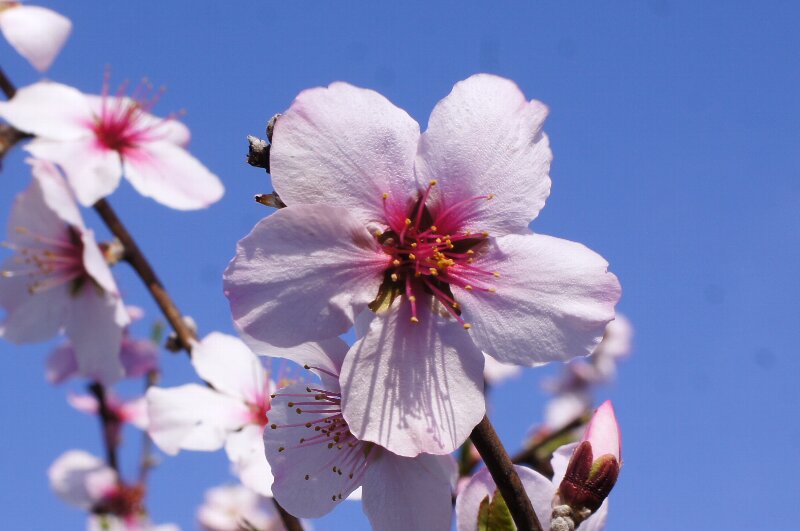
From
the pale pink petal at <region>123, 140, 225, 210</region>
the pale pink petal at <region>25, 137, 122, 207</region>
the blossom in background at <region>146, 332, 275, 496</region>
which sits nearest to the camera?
the blossom in background at <region>146, 332, 275, 496</region>

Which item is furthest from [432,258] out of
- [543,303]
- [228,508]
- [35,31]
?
[228,508]

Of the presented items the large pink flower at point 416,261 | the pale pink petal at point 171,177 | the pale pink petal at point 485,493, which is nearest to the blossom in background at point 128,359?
the pale pink petal at point 171,177

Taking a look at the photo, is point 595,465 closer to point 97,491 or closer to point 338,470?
point 338,470

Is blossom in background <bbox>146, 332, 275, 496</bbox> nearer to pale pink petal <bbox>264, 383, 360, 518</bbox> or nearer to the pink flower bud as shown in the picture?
pale pink petal <bbox>264, 383, 360, 518</bbox>

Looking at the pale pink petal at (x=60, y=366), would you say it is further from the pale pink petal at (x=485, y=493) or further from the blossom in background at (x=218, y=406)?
the pale pink petal at (x=485, y=493)

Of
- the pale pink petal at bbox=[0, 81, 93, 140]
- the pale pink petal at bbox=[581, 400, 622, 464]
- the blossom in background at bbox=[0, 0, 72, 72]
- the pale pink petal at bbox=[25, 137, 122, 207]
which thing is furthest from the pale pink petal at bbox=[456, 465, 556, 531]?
the blossom in background at bbox=[0, 0, 72, 72]

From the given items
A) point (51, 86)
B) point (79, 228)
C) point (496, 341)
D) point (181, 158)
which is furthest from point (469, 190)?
point (51, 86)
